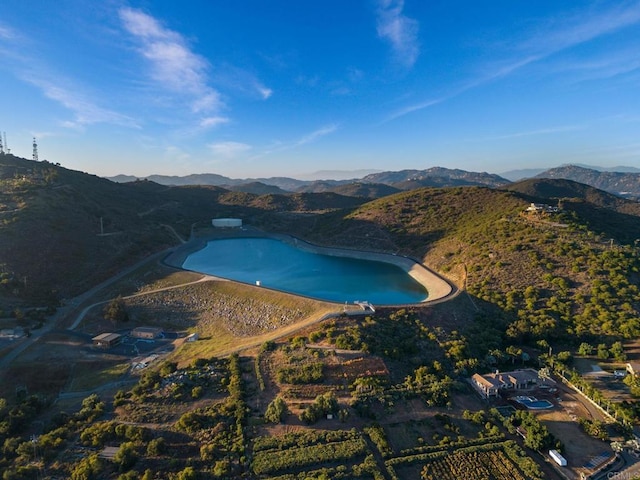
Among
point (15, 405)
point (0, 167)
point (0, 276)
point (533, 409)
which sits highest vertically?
point (0, 167)

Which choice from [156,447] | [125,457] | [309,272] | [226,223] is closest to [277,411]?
[156,447]

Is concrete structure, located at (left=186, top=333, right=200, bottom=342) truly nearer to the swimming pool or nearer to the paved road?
the paved road

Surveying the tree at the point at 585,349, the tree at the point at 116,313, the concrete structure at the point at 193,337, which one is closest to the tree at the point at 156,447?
the concrete structure at the point at 193,337

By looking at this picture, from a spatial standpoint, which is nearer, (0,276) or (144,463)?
(144,463)

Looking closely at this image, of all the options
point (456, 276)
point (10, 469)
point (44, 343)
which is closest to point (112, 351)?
point (44, 343)

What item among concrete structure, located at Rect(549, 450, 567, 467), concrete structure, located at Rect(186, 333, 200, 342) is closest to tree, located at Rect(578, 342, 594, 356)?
concrete structure, located at Rect(549, 450, 567, 467)

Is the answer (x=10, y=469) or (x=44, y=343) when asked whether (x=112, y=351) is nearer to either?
(x=44, y=343)
